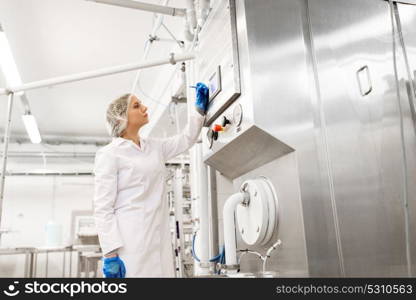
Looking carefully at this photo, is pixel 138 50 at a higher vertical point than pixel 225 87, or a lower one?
higher

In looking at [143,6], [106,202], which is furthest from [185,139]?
[143,6]

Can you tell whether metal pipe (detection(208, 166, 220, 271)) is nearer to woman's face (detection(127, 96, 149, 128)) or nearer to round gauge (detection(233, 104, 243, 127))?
woman's face (detection(127, 96, 149, 128))

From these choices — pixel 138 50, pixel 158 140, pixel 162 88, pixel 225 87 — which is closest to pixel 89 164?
pixel 162 88

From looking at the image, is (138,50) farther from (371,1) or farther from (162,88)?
(371,1)

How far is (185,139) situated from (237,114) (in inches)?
23.5

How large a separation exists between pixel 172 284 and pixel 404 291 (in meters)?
0.60

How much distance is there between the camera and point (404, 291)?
2.99ft

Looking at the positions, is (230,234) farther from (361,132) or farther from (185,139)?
(185,139)

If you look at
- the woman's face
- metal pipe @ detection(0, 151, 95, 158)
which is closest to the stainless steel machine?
the woman's face

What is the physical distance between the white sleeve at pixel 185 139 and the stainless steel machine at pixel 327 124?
0.80 feet

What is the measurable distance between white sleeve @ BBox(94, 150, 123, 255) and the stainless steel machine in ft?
1.89

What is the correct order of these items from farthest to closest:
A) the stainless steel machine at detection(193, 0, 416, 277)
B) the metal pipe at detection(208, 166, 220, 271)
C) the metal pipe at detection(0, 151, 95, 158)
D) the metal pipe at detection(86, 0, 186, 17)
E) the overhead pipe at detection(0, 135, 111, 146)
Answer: the metal pipe at detection(0, 151, 95, 158), the overhead pipe at detection(0, 135, 111, 146), the metal pipe at detection(86, 0, 186, 17), the metal pipe at detection(208, 166, 220, 271), the stainless steel machine at detection(193, 0, 416, 277)

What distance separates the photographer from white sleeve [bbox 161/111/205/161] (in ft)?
5.95

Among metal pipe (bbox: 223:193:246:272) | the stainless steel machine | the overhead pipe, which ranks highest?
the overhead pipe
